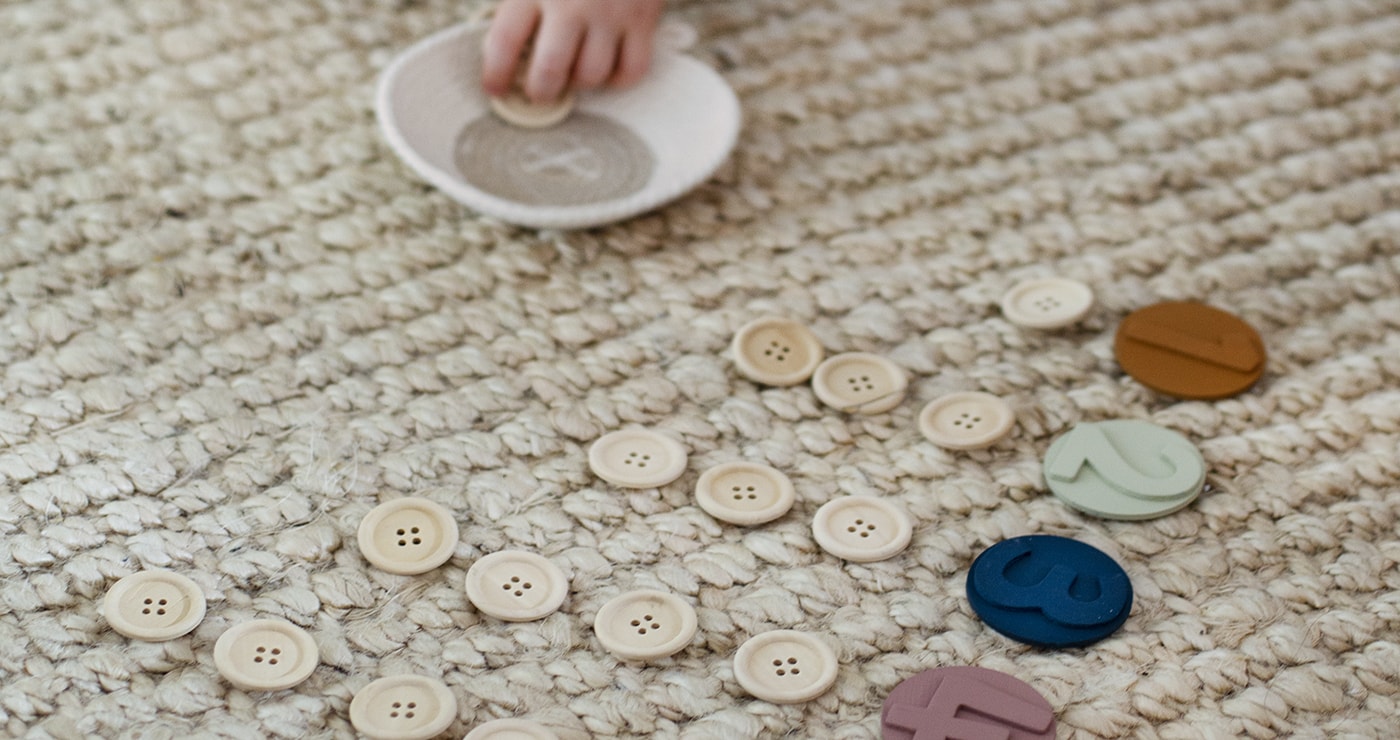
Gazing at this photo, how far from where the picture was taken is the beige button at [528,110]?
748mm

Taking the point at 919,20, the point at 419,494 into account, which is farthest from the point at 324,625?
the point at 919,20

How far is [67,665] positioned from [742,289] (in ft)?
1.14

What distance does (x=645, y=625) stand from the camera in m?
0.52

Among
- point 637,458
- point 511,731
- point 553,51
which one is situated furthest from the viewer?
point 553,51

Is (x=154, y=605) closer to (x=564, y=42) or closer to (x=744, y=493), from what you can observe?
(x=744, y=493)

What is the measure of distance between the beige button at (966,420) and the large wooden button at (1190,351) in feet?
0.24

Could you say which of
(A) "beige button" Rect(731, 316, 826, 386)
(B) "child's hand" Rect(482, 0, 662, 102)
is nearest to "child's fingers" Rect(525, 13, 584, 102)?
(B) "child's hand" Rect(482, 0, 662, 102)

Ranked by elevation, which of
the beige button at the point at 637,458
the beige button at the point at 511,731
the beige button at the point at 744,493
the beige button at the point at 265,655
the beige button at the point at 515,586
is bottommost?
the beige button at the point at 265,655

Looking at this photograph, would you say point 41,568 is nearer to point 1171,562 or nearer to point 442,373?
point 442,373

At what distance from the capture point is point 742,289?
68 cm

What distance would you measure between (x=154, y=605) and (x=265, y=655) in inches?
2.0

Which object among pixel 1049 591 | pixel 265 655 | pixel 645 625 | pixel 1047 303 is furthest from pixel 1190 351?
pixel 265 655

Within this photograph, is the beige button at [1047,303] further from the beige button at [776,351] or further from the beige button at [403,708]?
the beige button at [403,708]

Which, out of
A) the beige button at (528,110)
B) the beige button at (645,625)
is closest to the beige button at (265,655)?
the beige button at (645,625)
